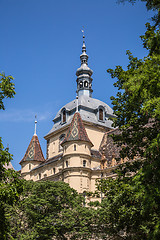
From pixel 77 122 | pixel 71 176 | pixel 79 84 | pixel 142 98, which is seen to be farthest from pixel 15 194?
pixel 79 84

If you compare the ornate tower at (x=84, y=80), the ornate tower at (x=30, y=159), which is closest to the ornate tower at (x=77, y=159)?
the ornate tower at (x=30, y=159)

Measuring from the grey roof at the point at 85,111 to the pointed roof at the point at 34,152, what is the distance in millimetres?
3805

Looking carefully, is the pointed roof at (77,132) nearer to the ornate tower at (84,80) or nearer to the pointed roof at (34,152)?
the pointed roof at (34,152)

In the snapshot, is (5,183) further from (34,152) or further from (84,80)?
(84,80)

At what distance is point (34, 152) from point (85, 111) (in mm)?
10919

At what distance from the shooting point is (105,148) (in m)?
49.6

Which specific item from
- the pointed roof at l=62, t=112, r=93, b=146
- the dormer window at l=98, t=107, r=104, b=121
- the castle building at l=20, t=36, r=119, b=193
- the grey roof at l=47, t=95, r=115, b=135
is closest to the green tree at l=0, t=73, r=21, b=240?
the castle building at l=20, t=36, r=119, b=193

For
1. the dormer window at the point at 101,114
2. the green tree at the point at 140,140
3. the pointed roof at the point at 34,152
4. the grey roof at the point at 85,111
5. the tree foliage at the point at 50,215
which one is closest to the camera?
the green tree at the point at 140,140

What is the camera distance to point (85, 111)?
54.5 meters

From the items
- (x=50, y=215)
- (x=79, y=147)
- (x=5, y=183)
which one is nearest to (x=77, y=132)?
(x=79, y=147)

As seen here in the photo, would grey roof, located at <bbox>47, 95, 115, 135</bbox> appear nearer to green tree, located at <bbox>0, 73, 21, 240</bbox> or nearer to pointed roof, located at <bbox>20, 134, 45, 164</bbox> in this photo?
pointed roof, located at <bbox>20, 134, 45, 164</bbox>

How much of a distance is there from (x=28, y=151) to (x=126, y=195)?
4195 centimetres

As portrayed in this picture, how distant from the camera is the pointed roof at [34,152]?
184ft

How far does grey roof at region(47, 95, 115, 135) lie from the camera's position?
53906 millimetres
